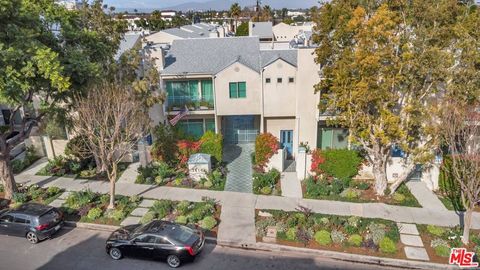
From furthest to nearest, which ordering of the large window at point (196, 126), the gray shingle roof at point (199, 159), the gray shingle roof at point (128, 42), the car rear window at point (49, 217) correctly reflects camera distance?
the gray shingle roof at point (128, 42), the large window at point (196, 126), the gray shingle roof at point (199, 159), the car rear window at point (49, 217)

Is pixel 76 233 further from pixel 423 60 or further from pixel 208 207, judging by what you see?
pixel 423 60

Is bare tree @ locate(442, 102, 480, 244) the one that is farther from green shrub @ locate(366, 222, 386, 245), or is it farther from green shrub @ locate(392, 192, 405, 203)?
green shrub @ locate(392, 192, 405, 203)

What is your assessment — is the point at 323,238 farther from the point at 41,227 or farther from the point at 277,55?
the point at 277,55

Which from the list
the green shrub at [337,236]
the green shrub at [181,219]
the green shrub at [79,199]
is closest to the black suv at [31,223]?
the green shrub at [79,199]

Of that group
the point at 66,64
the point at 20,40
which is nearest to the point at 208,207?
the point at 66,64

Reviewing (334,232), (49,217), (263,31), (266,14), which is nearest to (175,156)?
(49,217)

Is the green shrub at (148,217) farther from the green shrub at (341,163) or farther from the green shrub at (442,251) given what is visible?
the green shrub at (442,251)
